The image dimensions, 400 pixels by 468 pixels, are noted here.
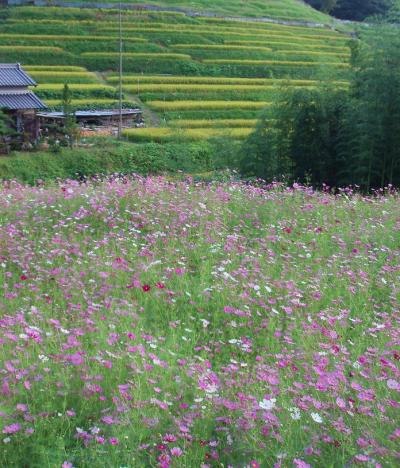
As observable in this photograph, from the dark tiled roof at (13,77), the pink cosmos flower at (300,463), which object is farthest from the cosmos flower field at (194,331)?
the dark tiled roof at (13,77)

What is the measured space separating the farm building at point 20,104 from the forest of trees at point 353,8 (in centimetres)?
5706

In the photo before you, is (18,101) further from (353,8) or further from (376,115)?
(353,8)

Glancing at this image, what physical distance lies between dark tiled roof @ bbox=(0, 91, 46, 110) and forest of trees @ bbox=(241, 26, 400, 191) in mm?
→ 12569

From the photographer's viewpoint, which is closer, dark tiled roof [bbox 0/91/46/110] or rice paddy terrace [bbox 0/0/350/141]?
dark tiled roof [bbox 0/91/46/110]

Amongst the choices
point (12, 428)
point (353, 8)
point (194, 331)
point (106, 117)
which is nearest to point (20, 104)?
point (106, 117)

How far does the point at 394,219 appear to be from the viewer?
7.59 m

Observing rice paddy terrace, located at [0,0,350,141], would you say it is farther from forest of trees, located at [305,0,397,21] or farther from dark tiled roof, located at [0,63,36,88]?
forest of trees, located at [305,0,397,21]

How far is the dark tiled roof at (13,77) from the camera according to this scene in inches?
1214

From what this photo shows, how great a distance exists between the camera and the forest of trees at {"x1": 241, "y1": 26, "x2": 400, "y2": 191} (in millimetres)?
18370

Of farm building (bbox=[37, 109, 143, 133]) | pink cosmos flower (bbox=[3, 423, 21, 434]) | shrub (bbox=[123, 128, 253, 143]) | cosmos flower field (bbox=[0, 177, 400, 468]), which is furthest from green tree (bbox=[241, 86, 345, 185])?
pink cosmos flower (bbox=[3, 423, 21, 434])

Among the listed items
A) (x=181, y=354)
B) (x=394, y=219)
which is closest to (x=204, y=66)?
(x=394, y=219)

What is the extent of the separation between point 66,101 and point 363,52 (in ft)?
46.3

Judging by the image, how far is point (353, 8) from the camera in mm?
81312

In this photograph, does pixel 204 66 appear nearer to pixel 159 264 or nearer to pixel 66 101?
pixel 66 101
